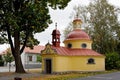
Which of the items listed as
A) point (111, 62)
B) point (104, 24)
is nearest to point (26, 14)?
point (111, 62)

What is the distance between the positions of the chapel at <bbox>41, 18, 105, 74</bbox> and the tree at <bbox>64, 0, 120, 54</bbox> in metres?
10.5

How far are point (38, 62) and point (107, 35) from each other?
23006mm

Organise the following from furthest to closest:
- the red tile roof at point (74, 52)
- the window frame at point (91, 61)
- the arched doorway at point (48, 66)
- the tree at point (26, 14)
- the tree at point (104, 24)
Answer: the tree at point (104, 24), the window frame at point (91, 61), the red tile roof at point (74, 52), the arched doorway at point (48, 66), the tree at point (26, 14)

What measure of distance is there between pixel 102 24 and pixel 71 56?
1467 cm

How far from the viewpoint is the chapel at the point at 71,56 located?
4019 cm

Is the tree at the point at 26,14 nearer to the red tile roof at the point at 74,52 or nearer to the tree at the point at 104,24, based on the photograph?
the red tile roof at the point at 74,52

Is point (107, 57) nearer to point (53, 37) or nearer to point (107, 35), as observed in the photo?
point (107, 35)

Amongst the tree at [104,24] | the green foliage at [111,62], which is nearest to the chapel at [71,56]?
the green foliage at [111,62]

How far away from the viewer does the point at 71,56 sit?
42344mm

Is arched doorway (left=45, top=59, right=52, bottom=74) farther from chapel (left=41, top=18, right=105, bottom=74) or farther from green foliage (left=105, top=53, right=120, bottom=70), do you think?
green foliage (left=105, top=53, right=120, bottom=70)

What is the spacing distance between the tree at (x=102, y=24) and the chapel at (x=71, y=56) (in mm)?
10485

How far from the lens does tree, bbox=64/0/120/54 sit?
53625mm

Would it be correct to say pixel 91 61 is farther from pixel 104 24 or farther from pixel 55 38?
pixel 104 24

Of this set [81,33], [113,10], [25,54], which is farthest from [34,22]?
[25,54]
